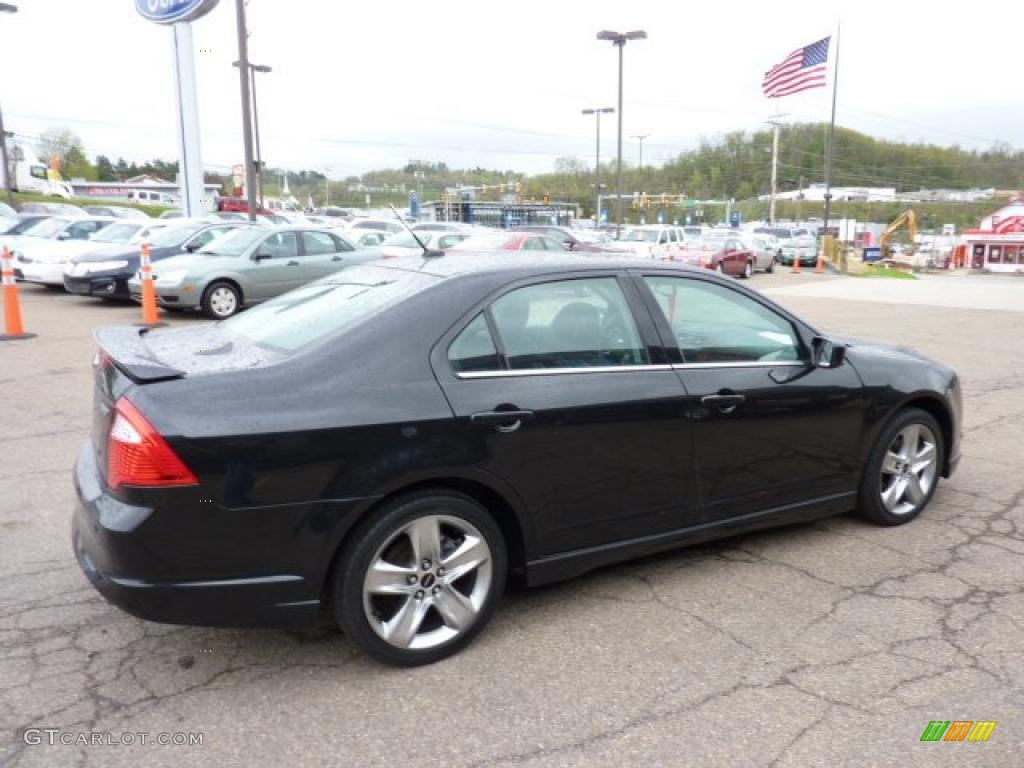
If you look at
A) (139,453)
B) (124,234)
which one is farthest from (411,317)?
(124,234)

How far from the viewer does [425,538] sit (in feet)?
10.2

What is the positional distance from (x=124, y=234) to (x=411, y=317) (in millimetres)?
15955

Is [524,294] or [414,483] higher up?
[524,294]

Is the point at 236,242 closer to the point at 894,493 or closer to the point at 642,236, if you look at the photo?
the point at 894,493

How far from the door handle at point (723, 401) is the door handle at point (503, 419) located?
3.06 feet

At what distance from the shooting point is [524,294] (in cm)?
357

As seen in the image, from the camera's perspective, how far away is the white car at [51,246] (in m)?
15.9

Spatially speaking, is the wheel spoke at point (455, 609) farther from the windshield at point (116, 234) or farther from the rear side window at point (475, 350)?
the windshield at point (116, 234)

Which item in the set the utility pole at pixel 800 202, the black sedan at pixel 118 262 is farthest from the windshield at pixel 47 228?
A: the utility pole at pixel 800 202

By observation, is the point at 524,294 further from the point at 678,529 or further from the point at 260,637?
the point at 260,637

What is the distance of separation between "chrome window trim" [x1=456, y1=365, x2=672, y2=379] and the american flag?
1570 inches

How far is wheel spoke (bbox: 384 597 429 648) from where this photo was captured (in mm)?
3098

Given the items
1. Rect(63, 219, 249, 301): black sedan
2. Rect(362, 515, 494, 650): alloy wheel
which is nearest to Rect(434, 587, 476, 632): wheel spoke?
Rect(362, 515, 494, 650): alloy wheel

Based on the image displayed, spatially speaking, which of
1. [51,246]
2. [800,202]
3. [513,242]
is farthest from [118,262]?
[800,202]
